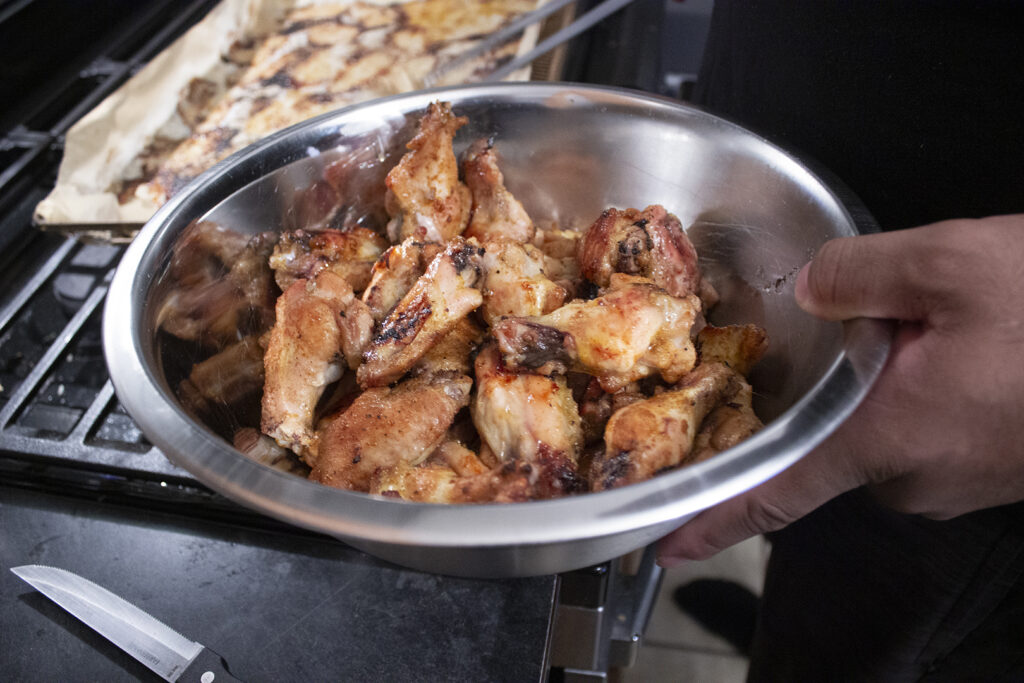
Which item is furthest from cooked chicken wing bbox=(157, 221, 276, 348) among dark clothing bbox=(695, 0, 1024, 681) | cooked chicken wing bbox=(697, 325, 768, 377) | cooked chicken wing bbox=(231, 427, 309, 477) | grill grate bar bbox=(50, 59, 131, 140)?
grill grate bar bbox=(50, 59, 131, 140)

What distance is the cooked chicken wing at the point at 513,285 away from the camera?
1.08 meters

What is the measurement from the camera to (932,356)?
2.79ft

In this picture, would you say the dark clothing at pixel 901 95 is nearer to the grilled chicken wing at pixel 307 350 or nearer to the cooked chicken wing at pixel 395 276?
the cooked chicken wing at pixel 395 276

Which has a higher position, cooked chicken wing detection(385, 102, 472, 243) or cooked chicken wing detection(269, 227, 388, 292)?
cooked chicken wing detection(385, 102, 472, 243)

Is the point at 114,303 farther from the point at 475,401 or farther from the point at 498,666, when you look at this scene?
the point at 498,666

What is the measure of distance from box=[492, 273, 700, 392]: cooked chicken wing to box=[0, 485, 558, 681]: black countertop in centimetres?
37

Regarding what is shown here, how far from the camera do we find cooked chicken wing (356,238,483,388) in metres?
1.05

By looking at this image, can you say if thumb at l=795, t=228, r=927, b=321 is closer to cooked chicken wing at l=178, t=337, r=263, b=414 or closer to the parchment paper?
cooked chicken wing at l=178, t=337, r=263, b=414

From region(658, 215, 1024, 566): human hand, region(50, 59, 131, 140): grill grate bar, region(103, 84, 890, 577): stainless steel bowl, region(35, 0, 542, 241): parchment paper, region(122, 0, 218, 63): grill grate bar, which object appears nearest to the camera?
region(103, 84, 890, 577): stainless steel bowl

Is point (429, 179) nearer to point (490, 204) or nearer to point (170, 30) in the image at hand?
point (490, 204)

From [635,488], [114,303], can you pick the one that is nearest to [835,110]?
[635,488]

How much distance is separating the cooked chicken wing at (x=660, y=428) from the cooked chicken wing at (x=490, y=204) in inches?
16.6

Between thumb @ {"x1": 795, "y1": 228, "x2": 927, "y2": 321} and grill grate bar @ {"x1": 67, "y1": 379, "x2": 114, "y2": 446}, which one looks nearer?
thumb @ {"x1": 795, "y1": 228, "x2": 927, "y2": 321}

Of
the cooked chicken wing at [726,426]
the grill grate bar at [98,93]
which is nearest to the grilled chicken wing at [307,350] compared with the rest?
the cooked chicken wing at [726,426]
